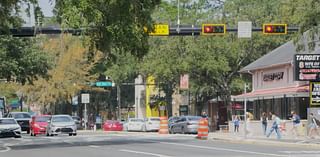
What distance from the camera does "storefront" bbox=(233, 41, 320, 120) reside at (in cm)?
4964

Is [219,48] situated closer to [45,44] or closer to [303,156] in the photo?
[45,44]

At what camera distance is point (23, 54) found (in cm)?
5206

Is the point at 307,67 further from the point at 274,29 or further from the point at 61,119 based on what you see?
the point at 61,119

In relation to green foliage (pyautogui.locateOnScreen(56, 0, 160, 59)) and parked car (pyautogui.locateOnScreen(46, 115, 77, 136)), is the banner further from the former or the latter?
green foliage (pyautogui.locateOnScreen(56, 0, 160, 59))

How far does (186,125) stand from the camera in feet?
180

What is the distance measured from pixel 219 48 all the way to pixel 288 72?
12.0 m

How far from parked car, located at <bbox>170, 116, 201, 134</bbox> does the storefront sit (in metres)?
4.16

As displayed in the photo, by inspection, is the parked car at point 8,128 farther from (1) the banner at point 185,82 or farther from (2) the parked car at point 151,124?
(2) the parked car at point 151,124

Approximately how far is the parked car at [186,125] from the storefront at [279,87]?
4.16 meters

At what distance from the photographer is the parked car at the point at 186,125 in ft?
179

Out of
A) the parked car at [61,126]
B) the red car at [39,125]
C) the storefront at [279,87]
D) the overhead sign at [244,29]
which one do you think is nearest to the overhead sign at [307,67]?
the overhead sign at [244,29]

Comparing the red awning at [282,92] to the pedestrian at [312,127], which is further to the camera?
the red awning at [282,92]

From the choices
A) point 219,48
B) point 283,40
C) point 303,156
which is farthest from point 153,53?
point 303,156

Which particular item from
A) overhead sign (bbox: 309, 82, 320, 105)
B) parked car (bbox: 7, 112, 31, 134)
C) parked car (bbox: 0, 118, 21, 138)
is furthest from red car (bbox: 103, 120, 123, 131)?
overhead sign (bbox: 309, 82, 320, 105)
